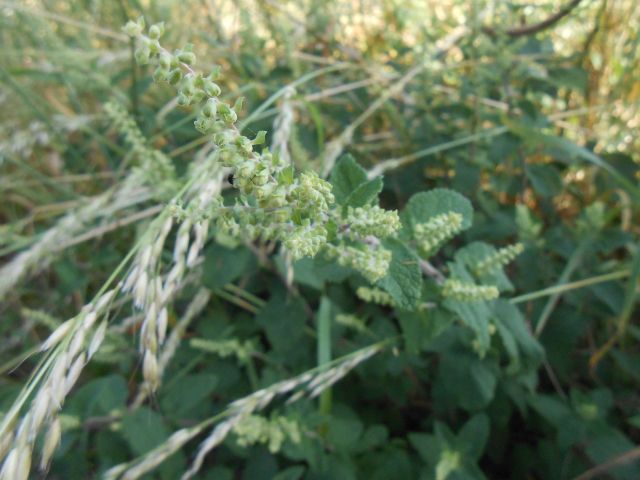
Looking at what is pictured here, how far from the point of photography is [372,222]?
0.89 meters

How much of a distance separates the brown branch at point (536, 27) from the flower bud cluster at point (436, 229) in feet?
3.73

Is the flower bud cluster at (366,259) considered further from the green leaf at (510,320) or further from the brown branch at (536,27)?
the brown branch at (536,27)

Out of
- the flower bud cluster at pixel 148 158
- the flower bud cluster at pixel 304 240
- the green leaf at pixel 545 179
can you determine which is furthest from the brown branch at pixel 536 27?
the flower bud cluster at pixel 304 240

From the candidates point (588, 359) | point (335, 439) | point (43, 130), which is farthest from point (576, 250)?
point (43, 130)

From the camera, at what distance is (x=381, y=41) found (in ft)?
8.79

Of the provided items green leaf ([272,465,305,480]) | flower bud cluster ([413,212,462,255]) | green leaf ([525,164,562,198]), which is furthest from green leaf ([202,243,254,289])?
green leaf ([525,164,562,198])

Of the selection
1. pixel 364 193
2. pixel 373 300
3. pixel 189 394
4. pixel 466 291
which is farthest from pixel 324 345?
pixel 364 193

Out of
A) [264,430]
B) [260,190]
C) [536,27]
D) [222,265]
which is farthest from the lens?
[536,27]

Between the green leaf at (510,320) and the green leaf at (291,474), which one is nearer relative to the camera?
the green leaf at (510,320)

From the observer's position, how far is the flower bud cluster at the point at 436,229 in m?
1.03

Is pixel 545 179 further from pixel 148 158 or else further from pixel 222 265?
pixel 148 158

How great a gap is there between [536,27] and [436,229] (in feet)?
4.52

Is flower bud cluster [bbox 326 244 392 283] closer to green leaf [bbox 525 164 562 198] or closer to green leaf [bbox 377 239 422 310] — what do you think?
Result: green leaf [bbox 377 239 422 310]

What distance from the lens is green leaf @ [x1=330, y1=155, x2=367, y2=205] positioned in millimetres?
1094
